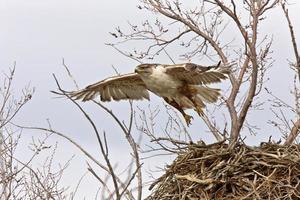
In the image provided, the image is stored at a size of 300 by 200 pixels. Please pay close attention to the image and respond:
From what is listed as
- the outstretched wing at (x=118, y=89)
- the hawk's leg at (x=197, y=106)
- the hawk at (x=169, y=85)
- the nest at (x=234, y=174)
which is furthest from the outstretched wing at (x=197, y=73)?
the nest at (x=234, y=174)

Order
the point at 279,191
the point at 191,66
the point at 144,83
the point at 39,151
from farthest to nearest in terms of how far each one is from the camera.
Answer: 1. the point at 39,151
2. the point at 144,83
3. the point at 191,66
4. the point at 279,191

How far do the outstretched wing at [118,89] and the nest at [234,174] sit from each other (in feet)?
8.61

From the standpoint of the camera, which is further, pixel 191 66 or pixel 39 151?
pixel 39 151

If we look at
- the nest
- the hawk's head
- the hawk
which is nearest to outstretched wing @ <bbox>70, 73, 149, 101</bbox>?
the hawk

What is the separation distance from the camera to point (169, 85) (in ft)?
25.4

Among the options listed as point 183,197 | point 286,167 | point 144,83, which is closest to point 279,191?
point 286,167

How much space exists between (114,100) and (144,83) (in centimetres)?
47

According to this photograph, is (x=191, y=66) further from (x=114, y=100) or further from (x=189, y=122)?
(x=114, y=100)

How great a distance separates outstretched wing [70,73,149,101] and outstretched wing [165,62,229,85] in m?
0.58

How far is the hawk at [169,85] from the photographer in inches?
300

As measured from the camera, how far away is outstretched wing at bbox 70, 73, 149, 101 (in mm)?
8211

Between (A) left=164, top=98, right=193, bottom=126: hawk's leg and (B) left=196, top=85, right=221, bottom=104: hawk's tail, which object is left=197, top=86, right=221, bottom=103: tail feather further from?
(A) left=164, top=98, right=193, bottom=126: hawk's leg

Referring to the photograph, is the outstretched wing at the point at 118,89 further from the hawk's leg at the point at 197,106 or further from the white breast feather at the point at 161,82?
the hawk's leg at the point at 197,106

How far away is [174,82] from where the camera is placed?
778 cm
